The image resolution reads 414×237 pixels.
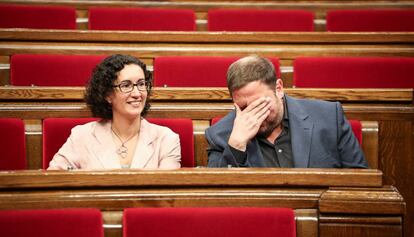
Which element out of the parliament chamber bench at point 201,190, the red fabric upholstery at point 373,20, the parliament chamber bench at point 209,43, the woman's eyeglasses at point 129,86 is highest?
the red fabric upholstery at point 373,20

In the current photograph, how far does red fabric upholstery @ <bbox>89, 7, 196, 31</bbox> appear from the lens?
3.22 ft

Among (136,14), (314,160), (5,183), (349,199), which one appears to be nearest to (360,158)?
(314,160)

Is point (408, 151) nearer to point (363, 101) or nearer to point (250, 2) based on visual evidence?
point (363, 101)

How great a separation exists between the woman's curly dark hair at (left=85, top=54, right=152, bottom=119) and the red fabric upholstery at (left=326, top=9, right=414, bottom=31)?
466 millimetres

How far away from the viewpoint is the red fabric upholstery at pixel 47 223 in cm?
36

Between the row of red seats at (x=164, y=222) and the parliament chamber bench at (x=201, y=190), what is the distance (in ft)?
0.03

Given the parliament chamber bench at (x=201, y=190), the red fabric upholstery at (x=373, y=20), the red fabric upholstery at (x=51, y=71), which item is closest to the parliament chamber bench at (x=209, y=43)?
the red fabric upholstery at (x=51, y=71)

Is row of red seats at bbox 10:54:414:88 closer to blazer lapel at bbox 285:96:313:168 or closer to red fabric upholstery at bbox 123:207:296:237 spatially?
blazer lapel at bbox 285:96:313:168

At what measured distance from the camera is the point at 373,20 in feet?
3.29

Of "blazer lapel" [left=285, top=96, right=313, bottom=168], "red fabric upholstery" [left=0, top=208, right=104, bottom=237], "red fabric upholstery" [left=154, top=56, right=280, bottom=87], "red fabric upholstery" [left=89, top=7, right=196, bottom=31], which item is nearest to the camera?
"red fabric upholstery" [left=0, top=208, right=104, bottom=237]

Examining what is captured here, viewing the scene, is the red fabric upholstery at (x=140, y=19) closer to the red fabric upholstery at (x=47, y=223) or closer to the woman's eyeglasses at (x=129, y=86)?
the woman's eyeglasses at (x=129, y=86)

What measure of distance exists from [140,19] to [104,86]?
1.20 feet

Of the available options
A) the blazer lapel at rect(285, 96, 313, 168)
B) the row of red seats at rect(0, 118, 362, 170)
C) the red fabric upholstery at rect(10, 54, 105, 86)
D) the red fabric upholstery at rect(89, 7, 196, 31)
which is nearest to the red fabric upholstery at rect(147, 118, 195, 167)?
the row of red seats at rect(0, 118, 362, 170)

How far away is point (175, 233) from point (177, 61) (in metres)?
0.44
